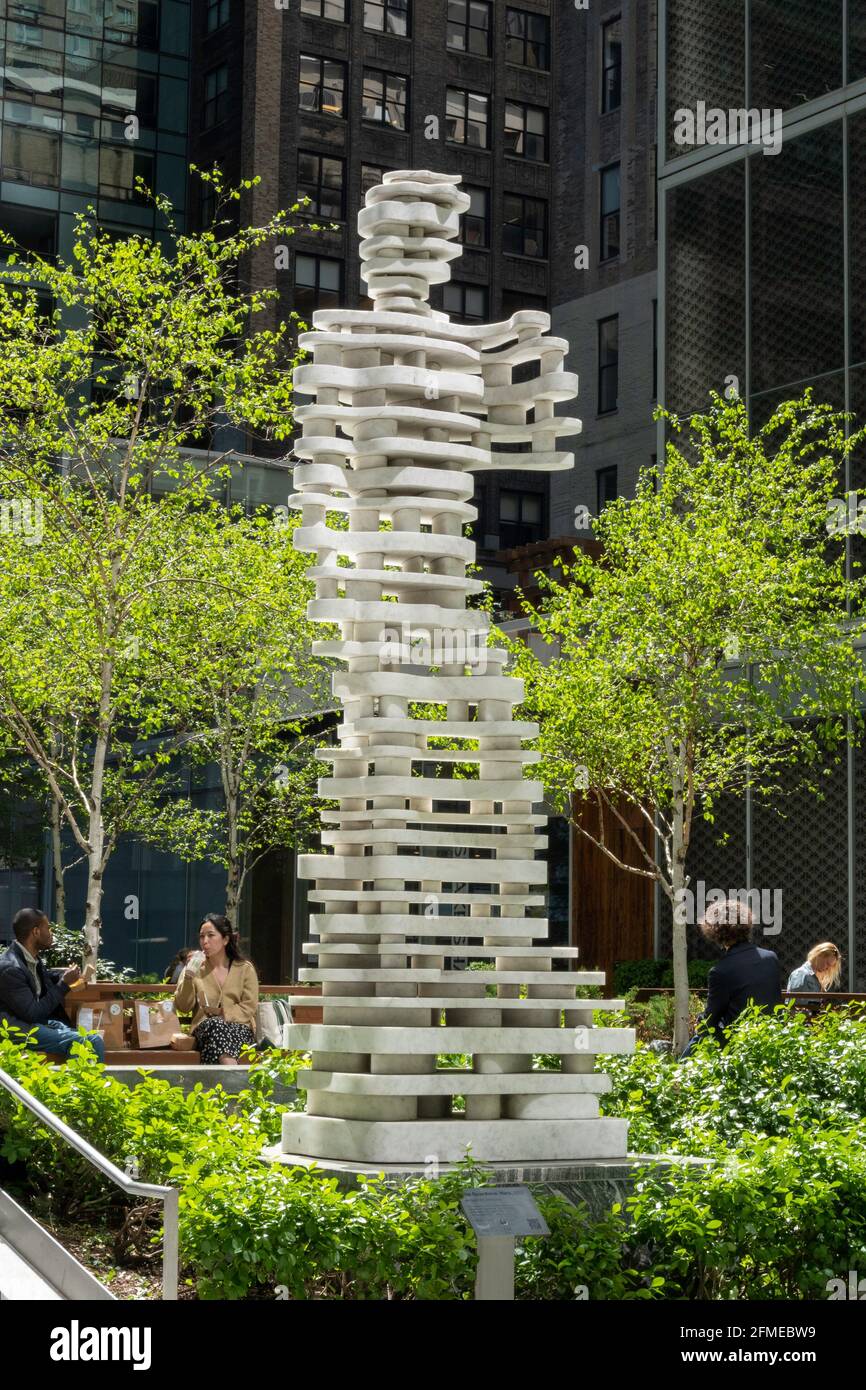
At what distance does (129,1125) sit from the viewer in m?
8.40

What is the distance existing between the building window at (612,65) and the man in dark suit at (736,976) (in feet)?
146

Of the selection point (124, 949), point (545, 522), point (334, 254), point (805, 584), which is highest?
point (334, 254)

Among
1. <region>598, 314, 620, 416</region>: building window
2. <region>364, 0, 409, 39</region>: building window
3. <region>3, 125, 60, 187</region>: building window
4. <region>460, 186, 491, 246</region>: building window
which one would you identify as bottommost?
<region>598, 314, 620, 416</region>: building window

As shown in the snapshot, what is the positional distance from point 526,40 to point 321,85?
25.4 feet

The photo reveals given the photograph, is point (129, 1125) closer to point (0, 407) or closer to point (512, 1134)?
point (512, 1134)

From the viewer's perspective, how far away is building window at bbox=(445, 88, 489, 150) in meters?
58.1

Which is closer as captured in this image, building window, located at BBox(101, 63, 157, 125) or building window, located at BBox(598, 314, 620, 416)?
building window, located at BBox(598, 314, 620, 416)

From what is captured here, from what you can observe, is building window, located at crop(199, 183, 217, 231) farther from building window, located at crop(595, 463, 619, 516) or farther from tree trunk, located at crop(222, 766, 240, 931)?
tree trunk, located at crop(222, 766, 240, 931)

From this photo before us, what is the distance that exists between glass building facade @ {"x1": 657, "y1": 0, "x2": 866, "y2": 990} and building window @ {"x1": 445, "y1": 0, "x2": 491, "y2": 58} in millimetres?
30070

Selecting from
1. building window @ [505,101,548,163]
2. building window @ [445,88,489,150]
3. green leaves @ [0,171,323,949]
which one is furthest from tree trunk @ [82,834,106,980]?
building window @ [505,101,548,163]

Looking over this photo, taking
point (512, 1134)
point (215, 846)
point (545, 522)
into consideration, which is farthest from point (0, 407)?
point (545, 522)

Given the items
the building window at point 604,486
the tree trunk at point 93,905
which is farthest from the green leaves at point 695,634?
the building window at point 604,486
